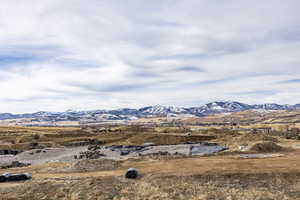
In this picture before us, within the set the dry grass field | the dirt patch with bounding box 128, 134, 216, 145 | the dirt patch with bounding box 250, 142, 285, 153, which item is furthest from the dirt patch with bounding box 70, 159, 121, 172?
the dirt patch with bounding box 128, 134, 216, 145

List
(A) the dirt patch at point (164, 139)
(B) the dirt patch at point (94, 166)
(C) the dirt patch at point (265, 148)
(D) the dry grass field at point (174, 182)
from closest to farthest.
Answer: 1. (D) the dry grass field at point (174, 182)
2. (B) the dirt patch at point (94, 166)
3. (C) the dirt patch at point (265, 148)
4. (A) the dirt patch at point (164, 139)

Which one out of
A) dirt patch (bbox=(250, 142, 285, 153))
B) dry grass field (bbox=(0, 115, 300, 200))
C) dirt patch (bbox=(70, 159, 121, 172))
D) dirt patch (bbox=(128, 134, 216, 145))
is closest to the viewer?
dry grass field (bbox=(0, 115, 300, 200))

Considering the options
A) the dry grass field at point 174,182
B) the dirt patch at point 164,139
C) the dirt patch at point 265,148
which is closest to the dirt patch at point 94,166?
the dry grass field at point 174,182

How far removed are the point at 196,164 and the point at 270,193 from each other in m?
12.9

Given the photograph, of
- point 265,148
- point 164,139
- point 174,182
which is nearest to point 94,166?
point 174,182

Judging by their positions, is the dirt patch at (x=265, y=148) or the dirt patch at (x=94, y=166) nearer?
the dirt patch at (x=94, y=166)

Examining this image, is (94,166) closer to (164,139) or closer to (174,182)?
(174,182)

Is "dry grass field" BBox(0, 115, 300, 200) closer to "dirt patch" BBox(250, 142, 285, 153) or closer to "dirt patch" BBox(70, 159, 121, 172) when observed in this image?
"dirt patch" BBox(70, 159, 121, 172)

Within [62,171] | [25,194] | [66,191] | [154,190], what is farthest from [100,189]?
[62,171]

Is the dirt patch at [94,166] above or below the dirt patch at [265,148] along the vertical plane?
below

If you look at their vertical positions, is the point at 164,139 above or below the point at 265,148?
below

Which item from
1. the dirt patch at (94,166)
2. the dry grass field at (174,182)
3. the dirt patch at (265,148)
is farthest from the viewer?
the dirt patch at (265,148)

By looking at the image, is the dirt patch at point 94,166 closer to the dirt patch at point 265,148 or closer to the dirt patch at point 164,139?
the dirt patch at point 265,148

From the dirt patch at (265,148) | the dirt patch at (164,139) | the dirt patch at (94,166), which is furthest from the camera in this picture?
the dirt patch at (164,139)
